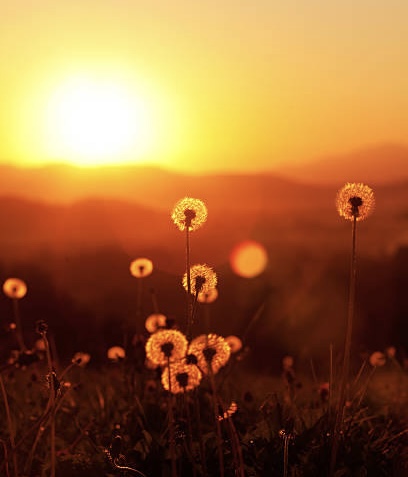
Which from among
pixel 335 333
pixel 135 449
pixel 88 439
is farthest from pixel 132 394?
pixel 335 333

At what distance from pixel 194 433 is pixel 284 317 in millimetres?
8754

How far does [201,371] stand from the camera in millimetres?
3270

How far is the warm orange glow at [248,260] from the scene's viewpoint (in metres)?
14.6

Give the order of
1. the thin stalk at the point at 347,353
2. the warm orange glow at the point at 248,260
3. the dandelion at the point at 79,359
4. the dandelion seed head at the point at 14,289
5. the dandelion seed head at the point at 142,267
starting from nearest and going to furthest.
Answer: the thin stalk at the point at 347,353, the dandelion at the point at 79,359, the dandelion seed head at the point at 142,267, the dandelion seed head at the point at 14,289, the warm orange glow at the point at 248,260

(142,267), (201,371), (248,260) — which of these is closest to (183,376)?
(201,371)

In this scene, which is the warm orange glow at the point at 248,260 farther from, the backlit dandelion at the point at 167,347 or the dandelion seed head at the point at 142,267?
the backlit dandelion at the point at 167,347

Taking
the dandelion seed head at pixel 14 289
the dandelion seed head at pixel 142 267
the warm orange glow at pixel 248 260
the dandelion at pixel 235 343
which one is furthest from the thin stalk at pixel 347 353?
the warm orange glow at pixel 248 260

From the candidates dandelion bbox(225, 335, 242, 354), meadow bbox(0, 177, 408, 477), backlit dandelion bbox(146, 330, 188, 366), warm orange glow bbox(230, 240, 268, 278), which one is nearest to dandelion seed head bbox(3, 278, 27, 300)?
meadow bbox(0, 177, 408, 477)

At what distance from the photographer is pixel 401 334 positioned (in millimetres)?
13531

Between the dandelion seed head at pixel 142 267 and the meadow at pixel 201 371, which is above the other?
the dandelion seed head at pixel 142 267

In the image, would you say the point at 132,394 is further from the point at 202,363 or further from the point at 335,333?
the point at 335,333

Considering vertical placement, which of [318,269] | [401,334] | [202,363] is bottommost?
[401,334]

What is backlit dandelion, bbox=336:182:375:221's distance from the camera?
3938 millimetres

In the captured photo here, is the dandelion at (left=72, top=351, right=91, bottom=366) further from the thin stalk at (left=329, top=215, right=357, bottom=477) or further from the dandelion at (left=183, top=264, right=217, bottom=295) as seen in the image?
the thin stalk at (left=329, top=215, right=357, bottom=477)
